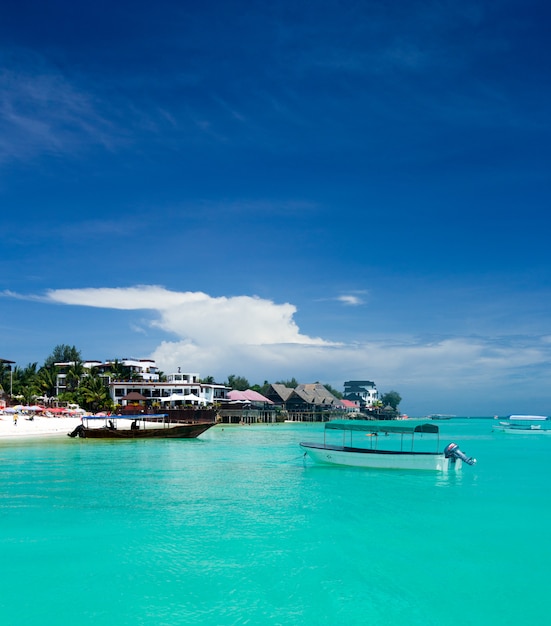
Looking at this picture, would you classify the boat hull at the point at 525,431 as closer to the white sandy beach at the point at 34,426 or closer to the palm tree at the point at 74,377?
the white sandy beach at the point at 34,426

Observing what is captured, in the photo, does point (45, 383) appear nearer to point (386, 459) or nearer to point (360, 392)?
point (386, 459)

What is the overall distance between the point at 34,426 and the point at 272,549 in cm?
5258

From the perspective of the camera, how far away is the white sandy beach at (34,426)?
57.6m

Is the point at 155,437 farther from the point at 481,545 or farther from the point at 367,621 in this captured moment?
the point at 367,621

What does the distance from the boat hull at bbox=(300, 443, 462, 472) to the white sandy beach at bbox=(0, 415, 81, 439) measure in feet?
118

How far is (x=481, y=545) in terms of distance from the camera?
57.3 ft

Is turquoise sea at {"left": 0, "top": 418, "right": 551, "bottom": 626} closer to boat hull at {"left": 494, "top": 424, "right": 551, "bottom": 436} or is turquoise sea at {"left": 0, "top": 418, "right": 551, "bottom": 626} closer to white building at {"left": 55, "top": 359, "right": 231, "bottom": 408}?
white building at {"left": 55, "top": 359, "right": 231, "bottom": 408}

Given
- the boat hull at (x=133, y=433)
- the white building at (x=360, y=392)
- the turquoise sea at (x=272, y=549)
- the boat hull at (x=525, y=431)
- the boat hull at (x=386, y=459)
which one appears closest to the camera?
the turquoise sea at (x=272, y=549)

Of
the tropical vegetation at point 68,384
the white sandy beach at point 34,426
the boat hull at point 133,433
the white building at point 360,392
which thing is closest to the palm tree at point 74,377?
the tropical vegetation at point 68,384

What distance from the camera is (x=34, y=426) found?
6184cm

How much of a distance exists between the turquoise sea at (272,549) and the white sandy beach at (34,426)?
2894 centimetres

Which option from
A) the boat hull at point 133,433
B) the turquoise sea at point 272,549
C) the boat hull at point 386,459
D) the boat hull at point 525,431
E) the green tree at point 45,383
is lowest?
the boat hull at point 525,431

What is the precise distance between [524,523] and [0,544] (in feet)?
58.0

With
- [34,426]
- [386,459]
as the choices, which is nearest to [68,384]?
[34,426]
